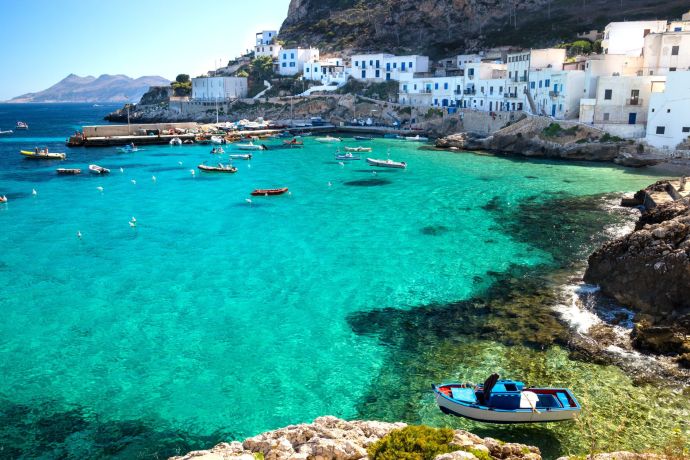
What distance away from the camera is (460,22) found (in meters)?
116

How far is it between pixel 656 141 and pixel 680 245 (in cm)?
3935

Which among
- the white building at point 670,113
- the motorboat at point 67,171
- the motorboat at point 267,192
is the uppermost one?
the white building at point 670,113

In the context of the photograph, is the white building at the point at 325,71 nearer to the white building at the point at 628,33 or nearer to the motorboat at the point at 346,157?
the motorboat at the point at 346,157

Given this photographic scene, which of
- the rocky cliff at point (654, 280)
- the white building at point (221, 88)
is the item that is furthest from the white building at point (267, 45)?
the rocky cliff at point (654, 280)

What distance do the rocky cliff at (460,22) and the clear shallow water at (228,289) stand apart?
59045mm

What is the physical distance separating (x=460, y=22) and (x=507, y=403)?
372 ft

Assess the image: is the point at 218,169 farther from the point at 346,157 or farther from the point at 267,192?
the point at 346,157

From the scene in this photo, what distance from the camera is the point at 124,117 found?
13275 cm

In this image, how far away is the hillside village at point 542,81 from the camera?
5722cm

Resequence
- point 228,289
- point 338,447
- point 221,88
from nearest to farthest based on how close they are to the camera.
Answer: point 338,447, point 228,289, point 221,88

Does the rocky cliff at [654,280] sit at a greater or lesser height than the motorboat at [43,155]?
lesser

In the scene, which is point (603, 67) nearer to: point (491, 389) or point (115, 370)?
point (491, 389)

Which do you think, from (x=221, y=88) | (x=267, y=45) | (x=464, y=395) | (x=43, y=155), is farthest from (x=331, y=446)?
(x=267, y=45)

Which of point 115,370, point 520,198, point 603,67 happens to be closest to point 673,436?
point 115,370
